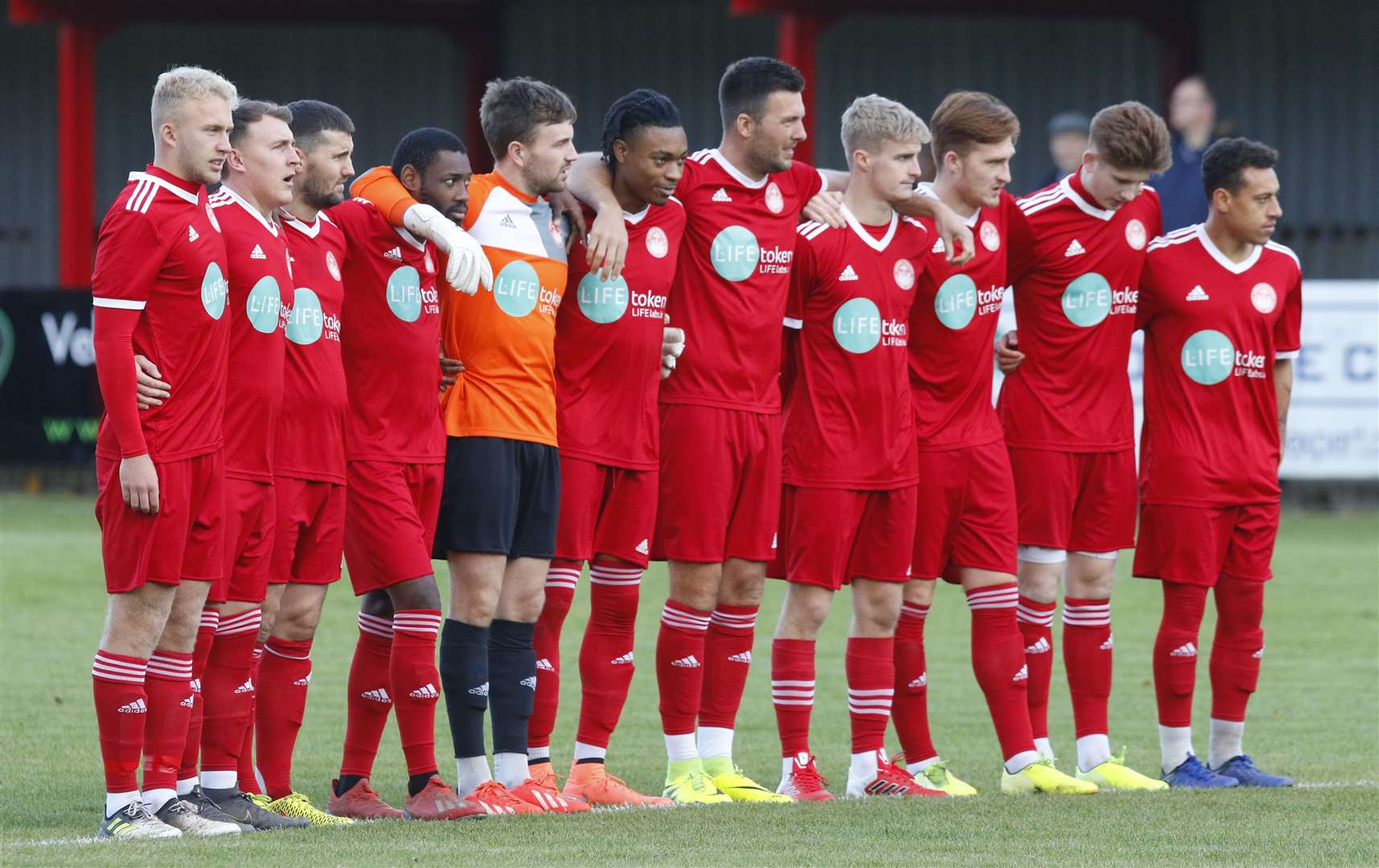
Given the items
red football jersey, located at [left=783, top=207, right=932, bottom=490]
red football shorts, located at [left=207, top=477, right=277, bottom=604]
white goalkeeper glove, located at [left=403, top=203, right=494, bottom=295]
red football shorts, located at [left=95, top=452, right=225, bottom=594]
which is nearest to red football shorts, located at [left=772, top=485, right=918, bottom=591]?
red football jersey, located at [left=783, top=207, right=932, bottom=490]

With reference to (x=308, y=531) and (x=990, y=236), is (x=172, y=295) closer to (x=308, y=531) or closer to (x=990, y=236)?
(x=308, y=531)

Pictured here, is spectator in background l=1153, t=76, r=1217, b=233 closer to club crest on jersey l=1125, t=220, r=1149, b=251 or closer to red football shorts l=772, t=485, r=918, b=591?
club crest on jersey l=1125, t=220, r=1149, b=251

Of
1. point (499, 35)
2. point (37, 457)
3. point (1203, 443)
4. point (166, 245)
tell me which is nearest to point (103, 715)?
point (166, 245)

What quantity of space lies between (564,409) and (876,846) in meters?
1.76

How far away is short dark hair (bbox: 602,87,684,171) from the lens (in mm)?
6910

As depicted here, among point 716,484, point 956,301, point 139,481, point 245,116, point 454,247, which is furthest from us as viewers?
point 956,301

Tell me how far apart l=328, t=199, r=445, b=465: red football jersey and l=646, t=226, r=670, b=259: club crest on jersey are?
2.34ft

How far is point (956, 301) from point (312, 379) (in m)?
2.29

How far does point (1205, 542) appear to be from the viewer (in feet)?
25.3

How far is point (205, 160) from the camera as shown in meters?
6.06

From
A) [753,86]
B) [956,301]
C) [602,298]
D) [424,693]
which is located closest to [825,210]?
[753,86]

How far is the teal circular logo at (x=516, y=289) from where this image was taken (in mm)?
6648

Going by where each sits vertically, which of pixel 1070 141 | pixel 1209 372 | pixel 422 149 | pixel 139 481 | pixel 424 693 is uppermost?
pixel 1070 141

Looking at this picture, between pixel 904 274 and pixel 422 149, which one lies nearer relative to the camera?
pixel 422 149
